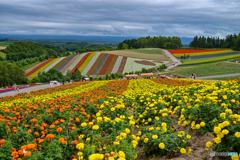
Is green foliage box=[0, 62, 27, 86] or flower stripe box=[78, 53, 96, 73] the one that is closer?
green foliage box=[0, 62, 27, 86]

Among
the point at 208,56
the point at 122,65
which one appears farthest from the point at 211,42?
the point at 122,65

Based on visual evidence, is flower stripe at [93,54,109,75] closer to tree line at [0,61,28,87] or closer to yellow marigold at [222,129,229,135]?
tree line at [0,61,28,87]

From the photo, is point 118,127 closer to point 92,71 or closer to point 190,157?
point 190,157

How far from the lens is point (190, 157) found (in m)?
4.52

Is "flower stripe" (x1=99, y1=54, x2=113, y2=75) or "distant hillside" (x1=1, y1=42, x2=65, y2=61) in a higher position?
"distant hillside" (x1=1, y1=42, x2=65, y2=61)

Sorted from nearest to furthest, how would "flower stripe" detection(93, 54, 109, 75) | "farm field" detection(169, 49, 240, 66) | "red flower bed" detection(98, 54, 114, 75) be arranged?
"red flower bed" detection(98, 54, 114, 75), "flower stripe" detection(93, 54, 109, 75), "farm field" detection(169, 49, 240, 66)

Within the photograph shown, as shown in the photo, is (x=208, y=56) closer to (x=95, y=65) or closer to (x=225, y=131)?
(x=95, y=65)

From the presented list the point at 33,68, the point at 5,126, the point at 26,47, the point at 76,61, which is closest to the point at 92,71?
the point at 76,61

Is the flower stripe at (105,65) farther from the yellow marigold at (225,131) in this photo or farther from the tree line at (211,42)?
the tree line at (211,42)

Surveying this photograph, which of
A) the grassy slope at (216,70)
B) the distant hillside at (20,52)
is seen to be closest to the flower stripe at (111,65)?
the grassy slope at (216,70)

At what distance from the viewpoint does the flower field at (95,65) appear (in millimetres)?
71438

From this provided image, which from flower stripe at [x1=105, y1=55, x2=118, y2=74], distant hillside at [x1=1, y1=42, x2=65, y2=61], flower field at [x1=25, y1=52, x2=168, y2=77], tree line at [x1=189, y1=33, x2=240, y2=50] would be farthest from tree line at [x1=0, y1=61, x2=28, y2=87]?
tree line at [x1=189, y1=33, x2=240, y2=50]

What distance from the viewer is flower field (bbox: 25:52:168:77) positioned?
71438 mm

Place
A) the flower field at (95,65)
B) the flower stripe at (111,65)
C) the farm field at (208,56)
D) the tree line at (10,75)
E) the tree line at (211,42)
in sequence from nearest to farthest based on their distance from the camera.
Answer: the tree line at (10,75), the flower stripe at (111,65), the flower field at (95,65), the farm field at (208,56), the tree line at (211,42)
